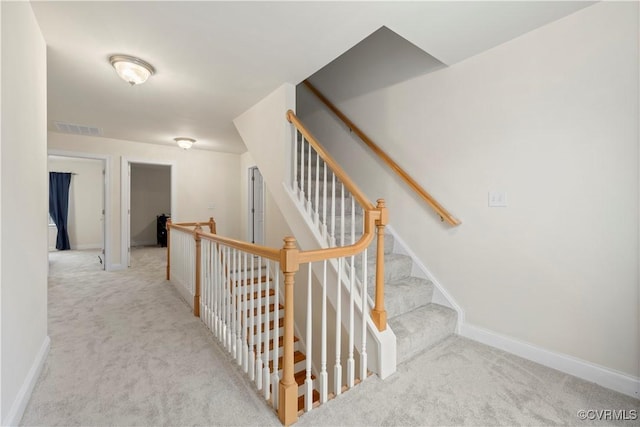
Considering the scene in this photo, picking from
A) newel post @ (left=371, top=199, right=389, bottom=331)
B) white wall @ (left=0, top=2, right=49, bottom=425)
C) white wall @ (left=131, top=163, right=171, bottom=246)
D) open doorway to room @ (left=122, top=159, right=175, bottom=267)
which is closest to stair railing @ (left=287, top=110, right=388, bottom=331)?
newel post @ (left=371, top=199, right=389, bottom=331)

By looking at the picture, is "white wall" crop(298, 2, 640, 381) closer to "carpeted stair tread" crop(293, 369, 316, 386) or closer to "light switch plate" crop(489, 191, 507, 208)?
"light switch plate" crop(489, 191, 507, 208)

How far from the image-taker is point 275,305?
1.62 metres

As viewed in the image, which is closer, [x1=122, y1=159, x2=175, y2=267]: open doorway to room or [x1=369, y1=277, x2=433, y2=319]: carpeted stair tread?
[x1=369, y1=277, x2=433, y2=319]: carpeted stair tread

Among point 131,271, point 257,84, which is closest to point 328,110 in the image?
point 257,84

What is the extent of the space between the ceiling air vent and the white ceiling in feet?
4.05

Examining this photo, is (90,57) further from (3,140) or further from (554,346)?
(554,346)

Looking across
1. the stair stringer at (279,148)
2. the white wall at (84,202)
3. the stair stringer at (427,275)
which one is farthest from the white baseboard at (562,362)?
the white wall at (84,202)

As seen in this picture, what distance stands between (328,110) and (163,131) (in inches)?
101

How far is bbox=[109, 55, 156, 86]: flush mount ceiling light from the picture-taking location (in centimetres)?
221

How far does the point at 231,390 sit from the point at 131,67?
2.49 m

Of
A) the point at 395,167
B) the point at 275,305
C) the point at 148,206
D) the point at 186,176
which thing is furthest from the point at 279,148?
the point at 148,206

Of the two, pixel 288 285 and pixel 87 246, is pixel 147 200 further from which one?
pixel 288 285

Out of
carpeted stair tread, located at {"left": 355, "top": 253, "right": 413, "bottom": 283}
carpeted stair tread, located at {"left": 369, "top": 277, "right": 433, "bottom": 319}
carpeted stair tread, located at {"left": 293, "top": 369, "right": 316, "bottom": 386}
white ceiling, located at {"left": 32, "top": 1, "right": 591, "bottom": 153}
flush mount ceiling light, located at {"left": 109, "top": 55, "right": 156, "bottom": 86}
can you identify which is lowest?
carpeted stair tread, located at {"left": 293, "top": 369, "right": 316, "bottom": 386}

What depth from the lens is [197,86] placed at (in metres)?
2.78
